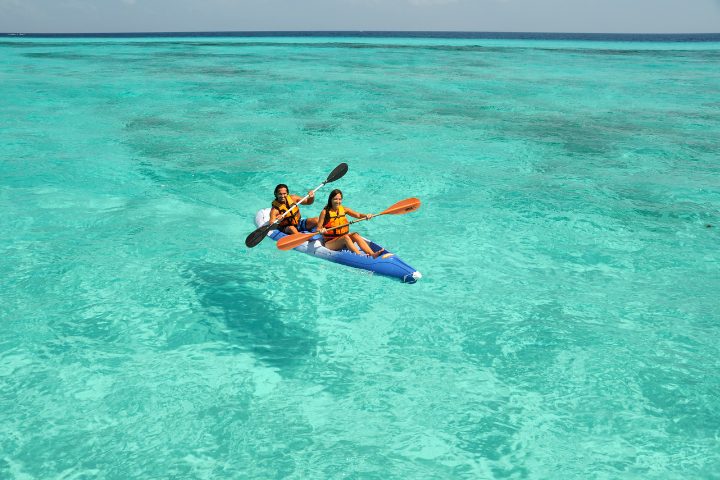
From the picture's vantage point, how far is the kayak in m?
8.79

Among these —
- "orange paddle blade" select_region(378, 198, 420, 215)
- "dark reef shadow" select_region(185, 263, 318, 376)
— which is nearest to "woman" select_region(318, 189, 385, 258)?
"orange paddle blade" select_region(378, 198, 420, 215)

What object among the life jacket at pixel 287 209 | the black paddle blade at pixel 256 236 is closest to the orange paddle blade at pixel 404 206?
the life jacket at pixel 287 209

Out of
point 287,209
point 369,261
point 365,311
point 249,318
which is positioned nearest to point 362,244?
point 369,261

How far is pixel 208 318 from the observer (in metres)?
8.77

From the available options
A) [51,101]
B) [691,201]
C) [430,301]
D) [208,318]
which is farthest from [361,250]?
[51,101]

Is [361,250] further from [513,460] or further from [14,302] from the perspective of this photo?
[14,302]

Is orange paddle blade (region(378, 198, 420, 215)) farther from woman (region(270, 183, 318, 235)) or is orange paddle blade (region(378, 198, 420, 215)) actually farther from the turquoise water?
woman (region(270, 183, 318, 235))

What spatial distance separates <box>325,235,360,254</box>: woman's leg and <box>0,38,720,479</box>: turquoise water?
0.37 metres

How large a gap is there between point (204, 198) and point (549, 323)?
8.65 meters

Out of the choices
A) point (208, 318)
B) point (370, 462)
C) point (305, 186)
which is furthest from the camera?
point (305, 186)

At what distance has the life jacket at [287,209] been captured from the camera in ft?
33.1

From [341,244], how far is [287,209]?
4.41 ft

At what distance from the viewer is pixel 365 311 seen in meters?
9.22

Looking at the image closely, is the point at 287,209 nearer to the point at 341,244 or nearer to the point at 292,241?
the point at 292,241
